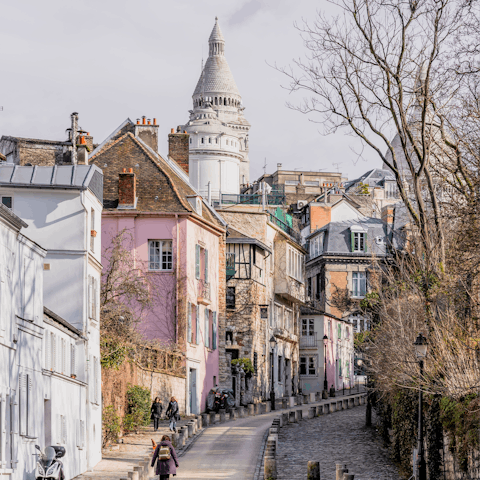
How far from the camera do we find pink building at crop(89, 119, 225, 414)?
39125 millimetres

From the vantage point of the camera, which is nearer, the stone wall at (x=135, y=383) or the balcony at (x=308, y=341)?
the stone wall at (x=135, y=383)

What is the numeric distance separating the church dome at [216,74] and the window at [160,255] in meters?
129

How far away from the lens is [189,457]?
25922 mm

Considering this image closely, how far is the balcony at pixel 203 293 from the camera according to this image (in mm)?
40963

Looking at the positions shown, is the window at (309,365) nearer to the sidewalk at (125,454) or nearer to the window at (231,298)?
the window at (231,298)

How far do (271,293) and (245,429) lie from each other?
20.1 meters

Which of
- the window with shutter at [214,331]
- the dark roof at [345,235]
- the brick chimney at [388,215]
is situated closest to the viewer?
the window with shutter at [214,331]

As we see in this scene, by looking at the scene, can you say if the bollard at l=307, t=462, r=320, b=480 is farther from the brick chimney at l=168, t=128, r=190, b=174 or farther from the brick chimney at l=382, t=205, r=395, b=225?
the brick chimney at l=382, t=205, r=395, b=225

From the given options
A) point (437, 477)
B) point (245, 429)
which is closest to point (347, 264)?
point (245, 429)

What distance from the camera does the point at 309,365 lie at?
61844 mm

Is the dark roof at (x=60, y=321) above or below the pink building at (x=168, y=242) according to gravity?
below

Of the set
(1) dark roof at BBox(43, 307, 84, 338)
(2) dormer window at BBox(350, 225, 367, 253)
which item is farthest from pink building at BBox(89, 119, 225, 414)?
(2) dormer window at BBox(350, 225, 367, 253)

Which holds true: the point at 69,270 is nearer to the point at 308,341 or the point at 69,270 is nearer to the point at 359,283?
the point at 308,341

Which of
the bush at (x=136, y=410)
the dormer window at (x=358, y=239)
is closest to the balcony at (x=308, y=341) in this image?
the dormer window at (x=358, y=239)
